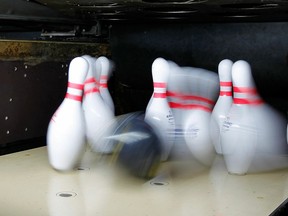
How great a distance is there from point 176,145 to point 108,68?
1.78 feet

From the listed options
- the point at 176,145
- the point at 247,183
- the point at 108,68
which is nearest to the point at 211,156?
the point at 176,145

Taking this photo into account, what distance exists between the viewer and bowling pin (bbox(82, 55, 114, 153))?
1.92 metres

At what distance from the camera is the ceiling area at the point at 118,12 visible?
191 cm

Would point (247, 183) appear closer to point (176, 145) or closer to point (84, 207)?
point (176, 145)

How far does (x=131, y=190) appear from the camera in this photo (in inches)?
60.4

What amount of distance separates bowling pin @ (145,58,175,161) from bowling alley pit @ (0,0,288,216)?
0.04 feet

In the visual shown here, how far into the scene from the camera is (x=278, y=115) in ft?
6.51

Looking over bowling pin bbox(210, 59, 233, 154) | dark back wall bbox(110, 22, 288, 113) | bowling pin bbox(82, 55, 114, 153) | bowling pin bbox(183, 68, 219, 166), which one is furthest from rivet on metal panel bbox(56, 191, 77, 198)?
dark back wall bbox(110, 22, 288, 113)

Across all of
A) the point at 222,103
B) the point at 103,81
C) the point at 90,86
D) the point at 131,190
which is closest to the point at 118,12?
the point at 103,81

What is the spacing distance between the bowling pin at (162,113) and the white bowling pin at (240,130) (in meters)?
0.22

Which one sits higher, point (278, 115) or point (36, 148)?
point (278, 115)

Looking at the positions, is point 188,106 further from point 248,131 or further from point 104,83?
point 104,83

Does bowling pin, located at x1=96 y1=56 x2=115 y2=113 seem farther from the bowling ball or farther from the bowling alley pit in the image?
the bowling ball

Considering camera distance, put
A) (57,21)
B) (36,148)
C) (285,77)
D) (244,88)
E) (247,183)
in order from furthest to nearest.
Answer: (57,21)
(285,77)
(36,148)
(244,88)
(247,183)
